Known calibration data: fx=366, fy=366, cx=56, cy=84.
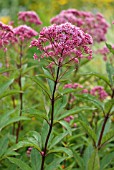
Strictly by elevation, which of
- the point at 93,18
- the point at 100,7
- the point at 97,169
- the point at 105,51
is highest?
the point at 100,7

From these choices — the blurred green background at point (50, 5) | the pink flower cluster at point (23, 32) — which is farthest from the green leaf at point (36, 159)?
the blurred green background at point (50, 5)

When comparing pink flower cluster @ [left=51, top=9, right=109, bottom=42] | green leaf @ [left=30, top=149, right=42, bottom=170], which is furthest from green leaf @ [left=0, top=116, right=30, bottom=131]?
pink flower cluster @ [left=51, top=9, right=109, bottom=42]

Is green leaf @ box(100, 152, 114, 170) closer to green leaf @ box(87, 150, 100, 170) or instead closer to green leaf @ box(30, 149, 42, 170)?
green leaf @ box(87, 150, 100, 170)

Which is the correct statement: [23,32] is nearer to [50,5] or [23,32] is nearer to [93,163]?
[93,163]

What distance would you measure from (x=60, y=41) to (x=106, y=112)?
29.3 inches

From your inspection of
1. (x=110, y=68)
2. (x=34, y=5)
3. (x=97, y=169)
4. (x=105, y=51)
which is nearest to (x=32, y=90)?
(x=105, y=51)

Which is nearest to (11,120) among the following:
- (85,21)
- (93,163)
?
(93,163)

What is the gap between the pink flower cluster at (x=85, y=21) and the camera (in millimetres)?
3591

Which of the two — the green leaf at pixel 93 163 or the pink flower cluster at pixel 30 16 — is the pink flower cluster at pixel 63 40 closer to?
the green leaf at pixel 93 163

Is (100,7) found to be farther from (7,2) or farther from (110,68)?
(110,68)

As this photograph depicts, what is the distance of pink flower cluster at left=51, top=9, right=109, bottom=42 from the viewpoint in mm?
3591

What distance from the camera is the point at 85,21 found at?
3.79 meters

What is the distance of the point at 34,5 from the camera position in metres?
11.3

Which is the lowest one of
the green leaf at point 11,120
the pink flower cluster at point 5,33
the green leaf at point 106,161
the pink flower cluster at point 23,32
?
the green leaf at point 106,161
